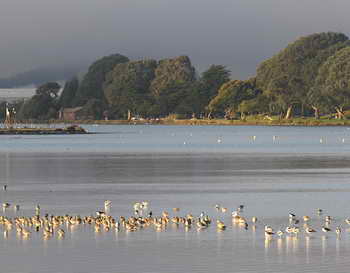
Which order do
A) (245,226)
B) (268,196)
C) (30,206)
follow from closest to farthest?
(245,226) → (30,206) → (268,196)

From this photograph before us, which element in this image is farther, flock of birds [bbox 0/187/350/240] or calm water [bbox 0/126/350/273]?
flock of birds [bbox 0/187/350/240]

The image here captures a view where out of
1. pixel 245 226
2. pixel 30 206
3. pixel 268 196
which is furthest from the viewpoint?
pixel 268 196

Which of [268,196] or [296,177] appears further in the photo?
[296,177]

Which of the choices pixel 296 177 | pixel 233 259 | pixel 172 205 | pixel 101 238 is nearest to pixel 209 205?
pixel 172 205

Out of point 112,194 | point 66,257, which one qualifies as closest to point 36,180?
point 112,194

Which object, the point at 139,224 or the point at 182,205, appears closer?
the point at 139,224

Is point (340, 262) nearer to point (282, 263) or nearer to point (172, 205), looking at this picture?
point (282, 263)

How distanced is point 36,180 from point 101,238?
33148mm

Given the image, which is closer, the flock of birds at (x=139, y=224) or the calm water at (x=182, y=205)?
the calm water at (x=182, y=205)

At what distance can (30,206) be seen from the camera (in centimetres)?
5144

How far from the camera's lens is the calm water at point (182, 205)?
110ft

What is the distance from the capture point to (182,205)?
51562 mm

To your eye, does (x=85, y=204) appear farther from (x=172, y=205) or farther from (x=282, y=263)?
(x=282, y=263)

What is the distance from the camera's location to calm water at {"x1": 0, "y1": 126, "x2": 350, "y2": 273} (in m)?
33.6
